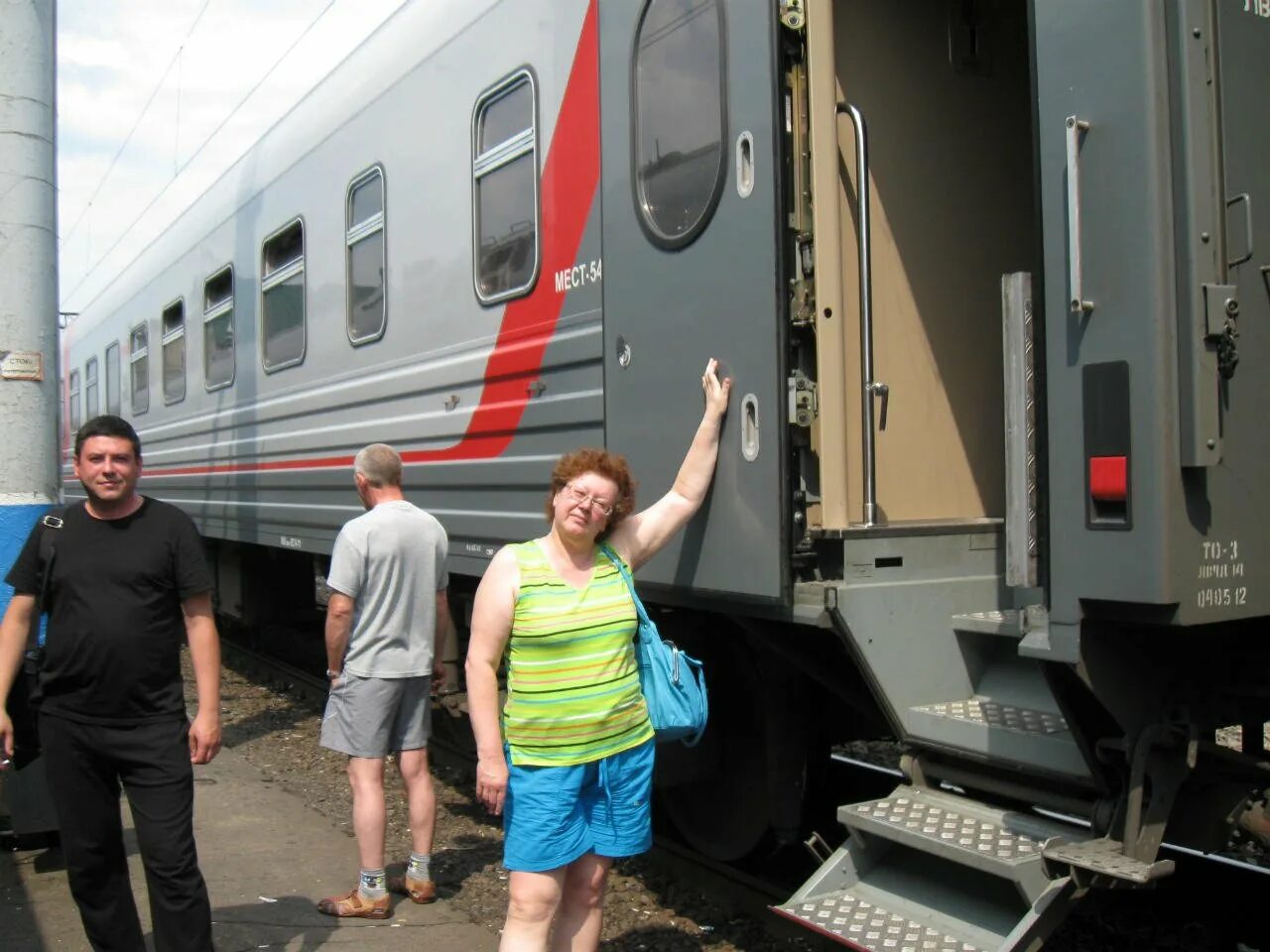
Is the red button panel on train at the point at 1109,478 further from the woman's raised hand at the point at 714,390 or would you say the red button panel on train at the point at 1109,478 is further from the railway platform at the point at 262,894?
the railway platform at the point at 262,894

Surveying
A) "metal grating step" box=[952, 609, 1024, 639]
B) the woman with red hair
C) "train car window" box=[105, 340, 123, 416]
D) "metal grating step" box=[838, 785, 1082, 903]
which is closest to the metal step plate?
"metal grating step" box=[838, 785, 1082, 903]

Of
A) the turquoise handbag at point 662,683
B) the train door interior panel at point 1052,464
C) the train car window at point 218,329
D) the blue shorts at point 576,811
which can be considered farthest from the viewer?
the train car window at point 218,329

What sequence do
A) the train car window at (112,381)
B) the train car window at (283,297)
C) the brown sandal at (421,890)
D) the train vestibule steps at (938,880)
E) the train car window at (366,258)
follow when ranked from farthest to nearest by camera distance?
1. the train car window at (112,381)
2. the train car window at (283,297)
3. the train car window at (366,258)
4. the brown sandal at (421,890)
5. the train vestibule steps at (938,880)

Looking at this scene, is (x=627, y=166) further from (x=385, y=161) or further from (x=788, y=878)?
(x=788, y=878)

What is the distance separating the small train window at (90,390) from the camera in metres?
15.0

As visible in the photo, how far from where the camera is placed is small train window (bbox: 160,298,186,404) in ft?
34.6

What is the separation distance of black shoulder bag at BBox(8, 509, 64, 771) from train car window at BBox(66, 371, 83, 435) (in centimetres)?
1241

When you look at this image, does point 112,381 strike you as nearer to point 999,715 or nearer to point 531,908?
point 531,908

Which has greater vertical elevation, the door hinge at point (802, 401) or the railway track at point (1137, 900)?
the door hinge at point (802, 401)

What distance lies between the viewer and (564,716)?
322 centimetres

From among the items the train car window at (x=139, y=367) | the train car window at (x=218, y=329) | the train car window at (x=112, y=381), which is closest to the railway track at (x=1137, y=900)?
the train car window at (x=218, y=329)

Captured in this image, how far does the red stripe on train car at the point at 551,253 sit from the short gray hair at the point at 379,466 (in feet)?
1.62

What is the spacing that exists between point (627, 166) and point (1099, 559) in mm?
2120

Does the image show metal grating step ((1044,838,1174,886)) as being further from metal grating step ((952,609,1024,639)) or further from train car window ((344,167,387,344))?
train car window ((344,167,387,344))
